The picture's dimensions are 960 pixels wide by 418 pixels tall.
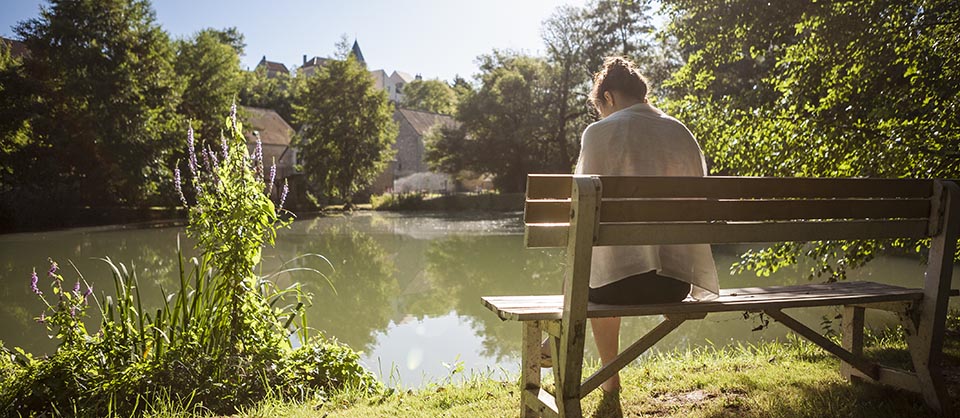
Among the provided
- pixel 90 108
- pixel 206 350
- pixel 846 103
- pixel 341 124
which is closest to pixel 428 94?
pixel 341 124

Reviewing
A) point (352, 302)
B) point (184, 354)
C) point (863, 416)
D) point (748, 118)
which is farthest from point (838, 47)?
point (352, 302)

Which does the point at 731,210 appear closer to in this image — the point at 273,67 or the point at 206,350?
the point at 206,350

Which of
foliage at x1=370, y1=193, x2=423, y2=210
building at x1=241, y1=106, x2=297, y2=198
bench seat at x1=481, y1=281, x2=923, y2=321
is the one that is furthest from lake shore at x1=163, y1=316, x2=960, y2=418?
building at x1=241, y1=106, x2=297, y2=198

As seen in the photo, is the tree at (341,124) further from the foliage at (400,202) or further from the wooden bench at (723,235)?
the wooden bench at (723,235)

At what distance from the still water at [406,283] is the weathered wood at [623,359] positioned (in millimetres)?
2028

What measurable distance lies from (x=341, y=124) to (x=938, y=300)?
101 feet

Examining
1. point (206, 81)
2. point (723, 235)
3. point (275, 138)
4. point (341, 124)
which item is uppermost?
point (206, 81)

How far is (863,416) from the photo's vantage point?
2.93 metres

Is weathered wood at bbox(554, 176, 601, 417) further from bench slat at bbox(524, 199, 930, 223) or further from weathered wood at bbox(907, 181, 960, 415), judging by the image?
weathered wood at bbox(907, 181, 960, 415)

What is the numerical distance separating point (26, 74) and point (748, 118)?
2486 centimetres

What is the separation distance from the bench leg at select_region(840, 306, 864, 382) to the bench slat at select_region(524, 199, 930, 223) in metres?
0.62

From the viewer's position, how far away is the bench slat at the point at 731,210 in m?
2.48

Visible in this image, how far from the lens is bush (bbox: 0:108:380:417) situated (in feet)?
11.5

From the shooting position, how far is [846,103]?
550 centimetres
